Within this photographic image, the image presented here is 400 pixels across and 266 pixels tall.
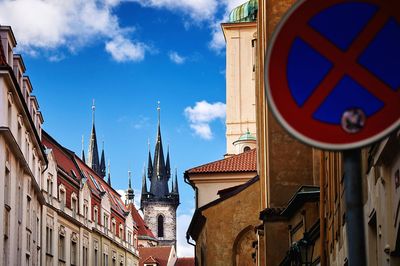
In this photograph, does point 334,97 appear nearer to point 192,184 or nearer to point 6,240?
point 6,240

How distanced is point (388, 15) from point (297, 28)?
330 millimetres

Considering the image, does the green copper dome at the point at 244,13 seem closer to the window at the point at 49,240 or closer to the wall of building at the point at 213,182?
the wall of building at the point at 213,182

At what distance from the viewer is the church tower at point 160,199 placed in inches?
6024

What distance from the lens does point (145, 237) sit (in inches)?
4390

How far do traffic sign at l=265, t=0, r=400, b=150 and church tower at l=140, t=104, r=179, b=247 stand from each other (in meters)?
150

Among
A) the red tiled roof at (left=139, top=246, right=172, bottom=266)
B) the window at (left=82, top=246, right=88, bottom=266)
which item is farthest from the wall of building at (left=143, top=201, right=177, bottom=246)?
the window at (left=82, top=246, right=88, bottom=266)

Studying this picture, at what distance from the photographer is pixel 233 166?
140 ft

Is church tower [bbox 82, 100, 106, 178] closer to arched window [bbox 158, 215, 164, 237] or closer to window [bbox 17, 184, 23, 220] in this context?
arched window [bbox 158, 215, 164, 237]

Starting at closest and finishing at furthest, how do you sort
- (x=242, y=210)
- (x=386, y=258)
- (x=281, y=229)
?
1. (x=386, y=258)
2. (x=281, y=229)
3. (x=242, y=210)

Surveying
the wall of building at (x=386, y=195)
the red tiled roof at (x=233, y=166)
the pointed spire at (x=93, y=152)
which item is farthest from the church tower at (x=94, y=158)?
the wall of building at (x=386, y=195)

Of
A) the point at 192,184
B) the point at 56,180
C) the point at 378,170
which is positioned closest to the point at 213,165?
the point at 192,184

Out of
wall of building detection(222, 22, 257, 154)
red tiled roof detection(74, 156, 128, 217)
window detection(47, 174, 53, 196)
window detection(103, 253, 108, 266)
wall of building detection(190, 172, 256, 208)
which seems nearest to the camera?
wall of building detection(190, 172, 256, 208)

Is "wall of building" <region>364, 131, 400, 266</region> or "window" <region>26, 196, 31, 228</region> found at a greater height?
"window" <region>26, 196, 31, 228</region>

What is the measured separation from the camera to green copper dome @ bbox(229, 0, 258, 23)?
6644 cm
